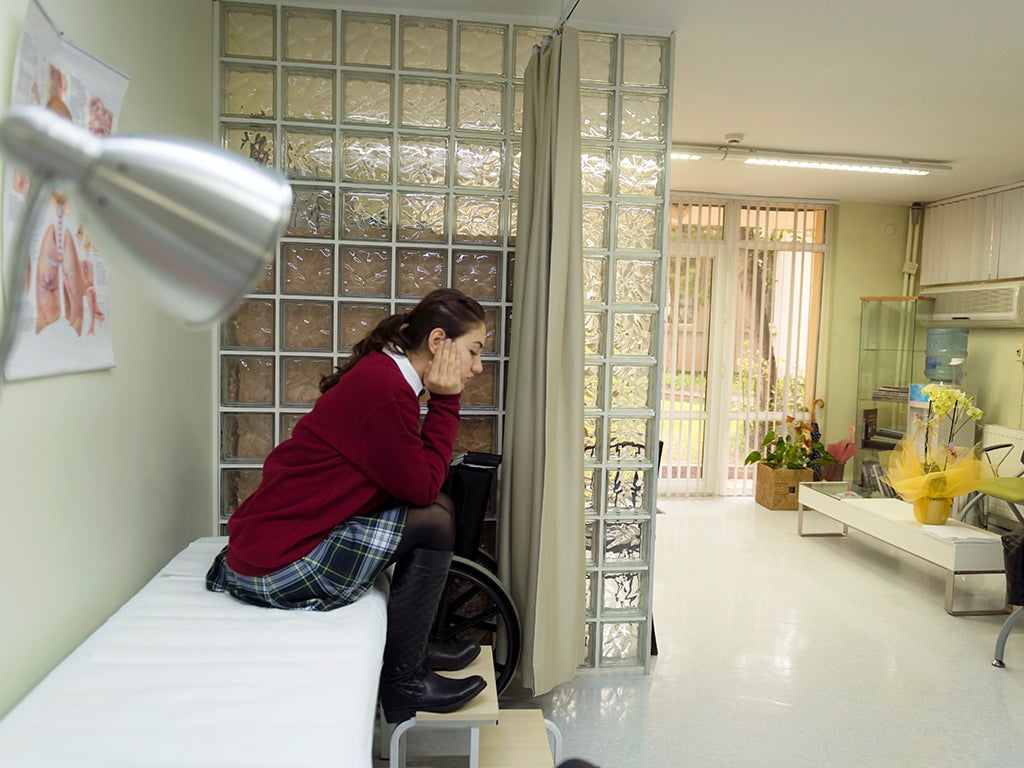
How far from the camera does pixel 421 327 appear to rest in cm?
209

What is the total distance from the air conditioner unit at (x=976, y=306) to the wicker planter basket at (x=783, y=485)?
62.2 inches

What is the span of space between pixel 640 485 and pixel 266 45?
85.8 inches

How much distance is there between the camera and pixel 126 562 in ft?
6.53

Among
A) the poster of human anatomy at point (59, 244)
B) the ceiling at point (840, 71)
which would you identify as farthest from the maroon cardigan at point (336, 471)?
the ceiling at point (840, 71)

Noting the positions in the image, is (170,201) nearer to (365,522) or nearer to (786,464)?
(365,522)

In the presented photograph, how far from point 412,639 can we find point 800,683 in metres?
1.86

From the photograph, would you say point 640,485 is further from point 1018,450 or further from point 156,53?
point 1018,450

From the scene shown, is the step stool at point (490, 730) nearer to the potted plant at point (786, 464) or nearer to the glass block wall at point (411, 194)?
the glass block wall at point (411, 194)

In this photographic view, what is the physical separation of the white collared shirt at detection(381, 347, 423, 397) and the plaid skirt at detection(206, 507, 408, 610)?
337 mm

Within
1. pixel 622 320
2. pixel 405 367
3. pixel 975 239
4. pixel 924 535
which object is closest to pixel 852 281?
pixel 975 239

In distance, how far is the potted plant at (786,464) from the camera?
5961 millimetres

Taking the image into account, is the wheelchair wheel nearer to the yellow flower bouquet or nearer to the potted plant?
the yellow flower bouquet

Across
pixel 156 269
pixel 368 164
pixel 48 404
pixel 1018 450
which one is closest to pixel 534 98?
pixel 368 164

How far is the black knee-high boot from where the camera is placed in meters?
1.94
